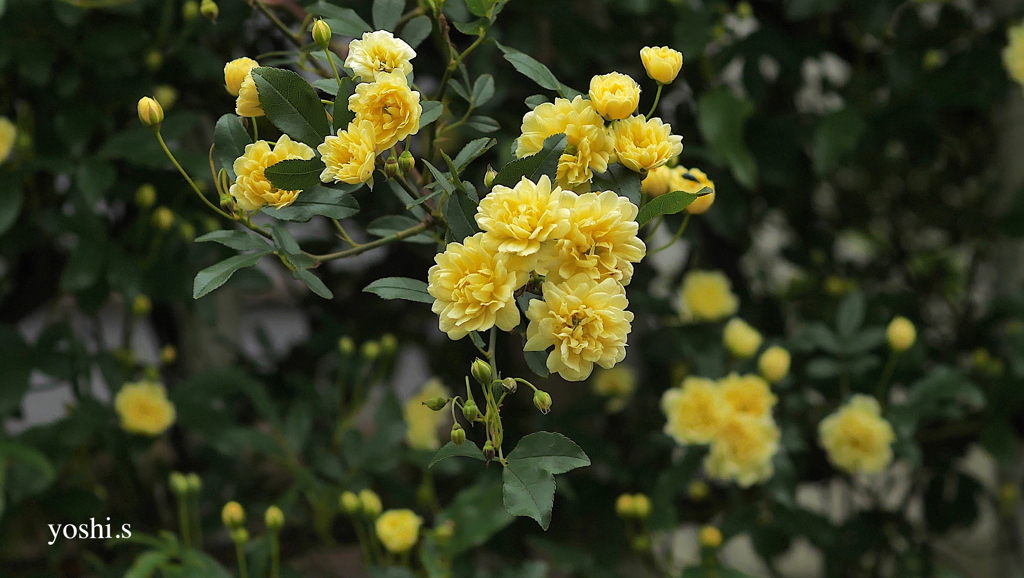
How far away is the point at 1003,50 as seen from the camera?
114 cm

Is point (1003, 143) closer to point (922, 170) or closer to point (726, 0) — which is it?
point (922, 170)

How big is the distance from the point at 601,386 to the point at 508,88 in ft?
1.48

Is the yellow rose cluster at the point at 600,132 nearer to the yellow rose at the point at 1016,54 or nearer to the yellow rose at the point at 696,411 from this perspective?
the yellow rose at the point at 696,411

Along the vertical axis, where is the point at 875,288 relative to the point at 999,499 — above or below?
above

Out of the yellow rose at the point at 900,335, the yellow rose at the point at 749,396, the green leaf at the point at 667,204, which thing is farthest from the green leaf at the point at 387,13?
the yellow rose at the point at 900,335

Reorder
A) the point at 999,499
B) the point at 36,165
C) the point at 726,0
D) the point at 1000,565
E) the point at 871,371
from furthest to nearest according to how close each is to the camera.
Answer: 1. the point at 1000,565
2. the point at 999,499
3. the point at 726,0
4. the point at 871,371
5. the point at 36,165

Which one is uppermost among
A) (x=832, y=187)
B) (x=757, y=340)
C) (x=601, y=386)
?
(x=757, y=340)

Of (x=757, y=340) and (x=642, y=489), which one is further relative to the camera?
(x=642, y=489)

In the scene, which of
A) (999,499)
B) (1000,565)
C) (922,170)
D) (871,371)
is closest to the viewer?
(871,371)

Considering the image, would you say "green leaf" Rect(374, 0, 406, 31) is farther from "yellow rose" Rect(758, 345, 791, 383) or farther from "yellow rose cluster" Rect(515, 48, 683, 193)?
"yellow rose" Rect(758, 345, 791, 383)

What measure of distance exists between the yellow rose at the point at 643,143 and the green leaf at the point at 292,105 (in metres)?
0.16

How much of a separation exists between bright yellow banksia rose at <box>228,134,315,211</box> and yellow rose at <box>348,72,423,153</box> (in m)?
0.05

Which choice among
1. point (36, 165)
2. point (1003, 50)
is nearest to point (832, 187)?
point (1003, 50)

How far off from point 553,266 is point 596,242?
0.08ft
